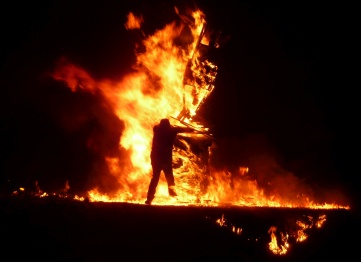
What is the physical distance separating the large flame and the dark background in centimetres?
36

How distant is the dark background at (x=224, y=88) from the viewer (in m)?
8.60

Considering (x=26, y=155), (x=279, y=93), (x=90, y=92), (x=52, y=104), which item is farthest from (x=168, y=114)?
(x=279, y=93)

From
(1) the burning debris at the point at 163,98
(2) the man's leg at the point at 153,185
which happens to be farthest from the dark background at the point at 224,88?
(2) the man's leg at the point at 153,185

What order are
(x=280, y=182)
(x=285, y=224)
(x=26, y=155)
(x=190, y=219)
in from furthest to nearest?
(x=280, y=182) < (x=26, y=155) < (x=285, y=224) < (x=190, y=219)

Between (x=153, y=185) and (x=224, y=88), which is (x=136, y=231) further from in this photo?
(x=224, y=88)

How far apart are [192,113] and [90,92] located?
9.42 feet

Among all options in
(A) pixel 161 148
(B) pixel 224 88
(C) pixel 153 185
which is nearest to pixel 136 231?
(C) pixel 153 185

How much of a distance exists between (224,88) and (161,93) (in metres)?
3.91

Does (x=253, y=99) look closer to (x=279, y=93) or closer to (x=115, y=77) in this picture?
(x=279, y=93)

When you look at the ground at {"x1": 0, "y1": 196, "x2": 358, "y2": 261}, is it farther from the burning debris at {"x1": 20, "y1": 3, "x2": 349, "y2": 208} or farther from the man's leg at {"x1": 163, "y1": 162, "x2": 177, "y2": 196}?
the burning debris at {"x1": 20, "y1": 3, "x2": 349, "y2": 208}

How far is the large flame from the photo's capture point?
28.5 ft

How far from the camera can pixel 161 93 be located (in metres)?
9.05

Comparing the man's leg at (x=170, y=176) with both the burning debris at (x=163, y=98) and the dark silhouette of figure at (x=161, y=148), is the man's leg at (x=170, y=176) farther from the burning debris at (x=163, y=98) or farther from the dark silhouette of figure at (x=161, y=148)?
the burning debris at (x=163, y=98)

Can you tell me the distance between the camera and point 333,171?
599 inches
